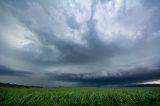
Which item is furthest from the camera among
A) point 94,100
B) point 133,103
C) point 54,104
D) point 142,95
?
point 142,95

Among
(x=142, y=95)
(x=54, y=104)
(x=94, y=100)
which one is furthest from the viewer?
(x=142, y=95)

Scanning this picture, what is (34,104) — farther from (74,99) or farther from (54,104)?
(74,99)

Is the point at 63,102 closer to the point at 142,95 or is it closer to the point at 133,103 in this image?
the point at 133,103

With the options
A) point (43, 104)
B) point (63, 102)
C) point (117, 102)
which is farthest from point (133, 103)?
point (43, 104)

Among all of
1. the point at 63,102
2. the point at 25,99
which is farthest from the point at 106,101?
the point at 25,99

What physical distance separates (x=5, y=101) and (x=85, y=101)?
5.60 m

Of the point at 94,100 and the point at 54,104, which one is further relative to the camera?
the point at 94,100

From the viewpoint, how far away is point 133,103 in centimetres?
1318

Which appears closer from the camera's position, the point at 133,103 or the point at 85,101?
the point at 85,101

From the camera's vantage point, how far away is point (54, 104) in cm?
1106

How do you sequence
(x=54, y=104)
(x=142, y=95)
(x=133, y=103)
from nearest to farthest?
(x=54, y=104) → (x=133, y=103) → (x=142, y=95)

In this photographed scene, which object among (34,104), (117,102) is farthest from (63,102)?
A: (117,102)

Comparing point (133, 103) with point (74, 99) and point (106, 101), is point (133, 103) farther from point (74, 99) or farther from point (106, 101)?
point (74, 99)

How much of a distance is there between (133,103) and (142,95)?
2.18 meters
